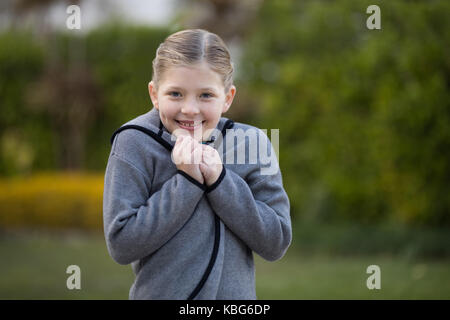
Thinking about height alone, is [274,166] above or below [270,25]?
below

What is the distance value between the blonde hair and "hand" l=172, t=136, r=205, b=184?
0.25 metres

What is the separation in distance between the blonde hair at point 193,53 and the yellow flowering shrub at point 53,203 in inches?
290

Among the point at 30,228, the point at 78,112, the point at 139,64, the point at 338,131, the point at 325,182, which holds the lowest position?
the point at 30,228

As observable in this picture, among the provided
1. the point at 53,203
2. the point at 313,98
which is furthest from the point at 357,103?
the point at 53,203

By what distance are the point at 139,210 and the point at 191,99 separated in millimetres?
412

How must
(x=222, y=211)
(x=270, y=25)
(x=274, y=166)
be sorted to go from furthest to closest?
(x=270, y=25)
(x=274, y=166)
(x=222, y=211)

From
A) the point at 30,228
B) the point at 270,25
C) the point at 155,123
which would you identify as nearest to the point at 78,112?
the point at 30,228

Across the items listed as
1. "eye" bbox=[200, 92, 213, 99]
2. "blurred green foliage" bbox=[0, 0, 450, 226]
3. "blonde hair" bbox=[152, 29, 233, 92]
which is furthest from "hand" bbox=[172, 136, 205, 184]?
"blurred green foliage" bbox=[0, 0, 450, 226]

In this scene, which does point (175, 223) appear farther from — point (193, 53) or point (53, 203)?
point (53, 203)

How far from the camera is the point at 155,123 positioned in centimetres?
199

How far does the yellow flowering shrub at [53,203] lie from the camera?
29.8ft

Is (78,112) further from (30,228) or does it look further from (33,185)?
(30,228)

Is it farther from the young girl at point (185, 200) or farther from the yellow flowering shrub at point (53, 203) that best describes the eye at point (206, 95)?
the yellow flowering shrub at point (53, 203)

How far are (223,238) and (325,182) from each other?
5858mm
